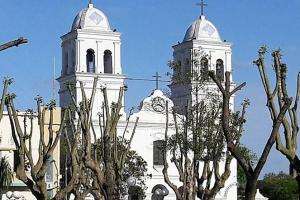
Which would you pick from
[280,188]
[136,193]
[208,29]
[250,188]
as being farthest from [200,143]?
[280,188]

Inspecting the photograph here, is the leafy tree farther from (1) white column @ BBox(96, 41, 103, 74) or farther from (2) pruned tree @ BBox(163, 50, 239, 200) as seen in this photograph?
(1) white column @ BBox(96, 41, 103, 74)

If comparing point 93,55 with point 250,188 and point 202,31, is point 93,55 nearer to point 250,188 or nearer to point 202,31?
point 202,31

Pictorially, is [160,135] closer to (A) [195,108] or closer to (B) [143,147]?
(B) [143,147]

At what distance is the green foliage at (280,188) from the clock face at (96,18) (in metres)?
31.2

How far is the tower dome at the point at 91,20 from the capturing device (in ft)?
236

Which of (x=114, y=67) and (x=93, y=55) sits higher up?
(x=93, y=55)

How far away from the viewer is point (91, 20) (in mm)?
72188

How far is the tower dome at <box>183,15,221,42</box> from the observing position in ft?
249

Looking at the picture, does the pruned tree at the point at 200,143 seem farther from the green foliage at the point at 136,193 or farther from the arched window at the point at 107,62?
the arched window at the point at 107,62

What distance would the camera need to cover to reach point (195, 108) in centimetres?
4184

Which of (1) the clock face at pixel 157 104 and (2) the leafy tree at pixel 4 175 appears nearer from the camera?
(2) the leafy tree at pixel 4 175

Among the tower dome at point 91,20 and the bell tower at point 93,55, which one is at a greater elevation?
the tower dome at point 91,20

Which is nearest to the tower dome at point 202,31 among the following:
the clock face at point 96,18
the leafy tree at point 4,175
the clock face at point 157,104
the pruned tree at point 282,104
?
the clock face at point 157,104

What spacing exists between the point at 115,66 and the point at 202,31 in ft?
28.7
